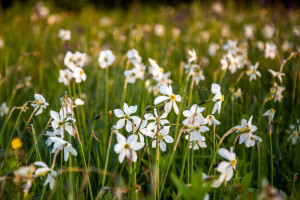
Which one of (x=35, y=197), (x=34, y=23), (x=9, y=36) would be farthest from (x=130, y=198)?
(x=34, y=23)

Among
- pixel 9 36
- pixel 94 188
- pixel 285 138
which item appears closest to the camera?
pixel 94 188

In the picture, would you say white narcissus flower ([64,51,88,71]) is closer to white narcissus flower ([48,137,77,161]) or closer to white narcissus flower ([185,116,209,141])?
white narcissus flower ([48,137,77,161])

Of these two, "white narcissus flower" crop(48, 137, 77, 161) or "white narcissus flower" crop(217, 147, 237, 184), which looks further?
"white narcissus flower" crop(48, 137, 77, 161)

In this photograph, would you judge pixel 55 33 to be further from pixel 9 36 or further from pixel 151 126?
pixel 151 126

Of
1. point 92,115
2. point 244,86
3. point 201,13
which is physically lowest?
point 92,115

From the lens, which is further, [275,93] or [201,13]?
[201,13]

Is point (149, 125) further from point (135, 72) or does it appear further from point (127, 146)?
point (135, 72)

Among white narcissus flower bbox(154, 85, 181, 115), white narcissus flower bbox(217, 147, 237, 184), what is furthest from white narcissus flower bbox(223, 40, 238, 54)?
white narcissus flower bbox(217, 147, 237, 184)

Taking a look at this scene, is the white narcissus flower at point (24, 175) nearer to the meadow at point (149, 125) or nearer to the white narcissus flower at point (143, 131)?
the meadow at point (149, 125)
